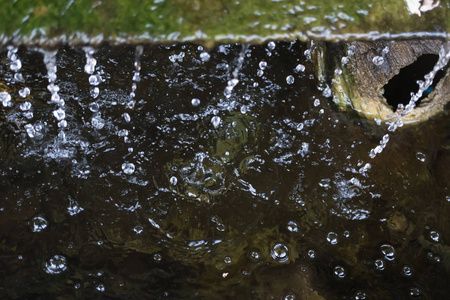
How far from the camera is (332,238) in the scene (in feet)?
6.43

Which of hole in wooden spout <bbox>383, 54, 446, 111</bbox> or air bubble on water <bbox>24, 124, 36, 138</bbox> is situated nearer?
air bubble on water <bbox>24, 124, 36, 138</bbox>

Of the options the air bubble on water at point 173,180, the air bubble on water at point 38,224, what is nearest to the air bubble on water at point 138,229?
the air bubble on water at point 173,180

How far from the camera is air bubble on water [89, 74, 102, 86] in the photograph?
212cm

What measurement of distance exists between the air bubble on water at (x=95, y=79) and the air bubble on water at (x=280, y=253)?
1.06m

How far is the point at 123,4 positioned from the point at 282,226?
3.65 feet

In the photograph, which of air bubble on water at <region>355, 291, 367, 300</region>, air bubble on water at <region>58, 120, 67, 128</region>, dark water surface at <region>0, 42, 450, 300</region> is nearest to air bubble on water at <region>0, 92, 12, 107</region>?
dark water surface at <region>0, 42, 450, 300</region>

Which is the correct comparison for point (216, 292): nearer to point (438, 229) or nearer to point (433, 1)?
point (438, 229)

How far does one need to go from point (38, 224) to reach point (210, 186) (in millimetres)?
718

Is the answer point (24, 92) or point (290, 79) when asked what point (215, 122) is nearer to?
point (290, 79)

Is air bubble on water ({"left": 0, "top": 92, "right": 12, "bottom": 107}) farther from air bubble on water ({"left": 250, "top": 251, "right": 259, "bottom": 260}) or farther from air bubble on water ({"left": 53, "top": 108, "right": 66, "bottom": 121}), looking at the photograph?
air bubble on water ({"left": 250, "top": 251, "right": 259, "bottom": 260})

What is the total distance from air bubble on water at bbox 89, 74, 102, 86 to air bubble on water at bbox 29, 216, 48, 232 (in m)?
0.63

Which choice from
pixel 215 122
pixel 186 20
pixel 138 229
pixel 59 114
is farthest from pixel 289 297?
pixel 59 114

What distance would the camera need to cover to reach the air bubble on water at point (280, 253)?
190 centimetres

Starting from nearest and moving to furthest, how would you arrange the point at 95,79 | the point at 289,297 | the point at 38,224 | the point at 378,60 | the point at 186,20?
1. the point at 186,20
2. the point at 289,297
3. the point at 38,224
4. the point at 378,60
5. the point at 95,79
